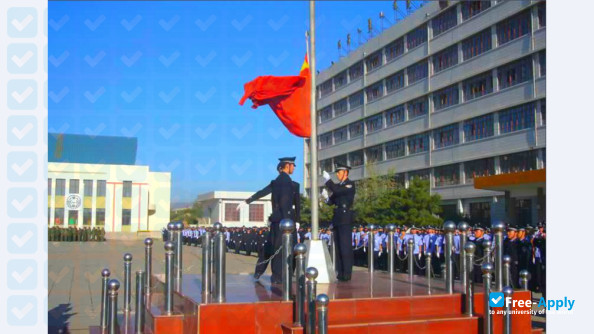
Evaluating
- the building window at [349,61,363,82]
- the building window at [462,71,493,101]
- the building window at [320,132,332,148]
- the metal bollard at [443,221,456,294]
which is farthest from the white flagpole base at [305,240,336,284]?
the building window at [320,132,332,148]

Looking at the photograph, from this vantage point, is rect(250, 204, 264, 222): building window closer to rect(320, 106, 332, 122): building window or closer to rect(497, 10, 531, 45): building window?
rect(320, 106, 332, 122): building window

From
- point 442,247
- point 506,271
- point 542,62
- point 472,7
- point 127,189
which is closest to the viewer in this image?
point 506,271

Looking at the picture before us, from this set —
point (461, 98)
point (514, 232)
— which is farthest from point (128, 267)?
point (461, 98)

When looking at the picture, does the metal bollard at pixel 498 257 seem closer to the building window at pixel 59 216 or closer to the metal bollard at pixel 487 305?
the metal bollard at pixel 487 305

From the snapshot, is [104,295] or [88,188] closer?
[104,295]

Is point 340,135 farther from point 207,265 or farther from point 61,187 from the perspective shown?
point 207,265

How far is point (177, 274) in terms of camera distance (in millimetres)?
7445

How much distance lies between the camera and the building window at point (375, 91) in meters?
45.9

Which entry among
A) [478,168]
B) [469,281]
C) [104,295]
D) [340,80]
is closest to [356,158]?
[340,80]

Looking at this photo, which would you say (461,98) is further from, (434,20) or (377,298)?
(377,298)

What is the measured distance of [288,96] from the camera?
9.01 m

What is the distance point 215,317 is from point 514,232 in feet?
28.1

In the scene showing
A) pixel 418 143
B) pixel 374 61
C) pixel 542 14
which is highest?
pixel 374 61

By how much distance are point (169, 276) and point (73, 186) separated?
149 feet
